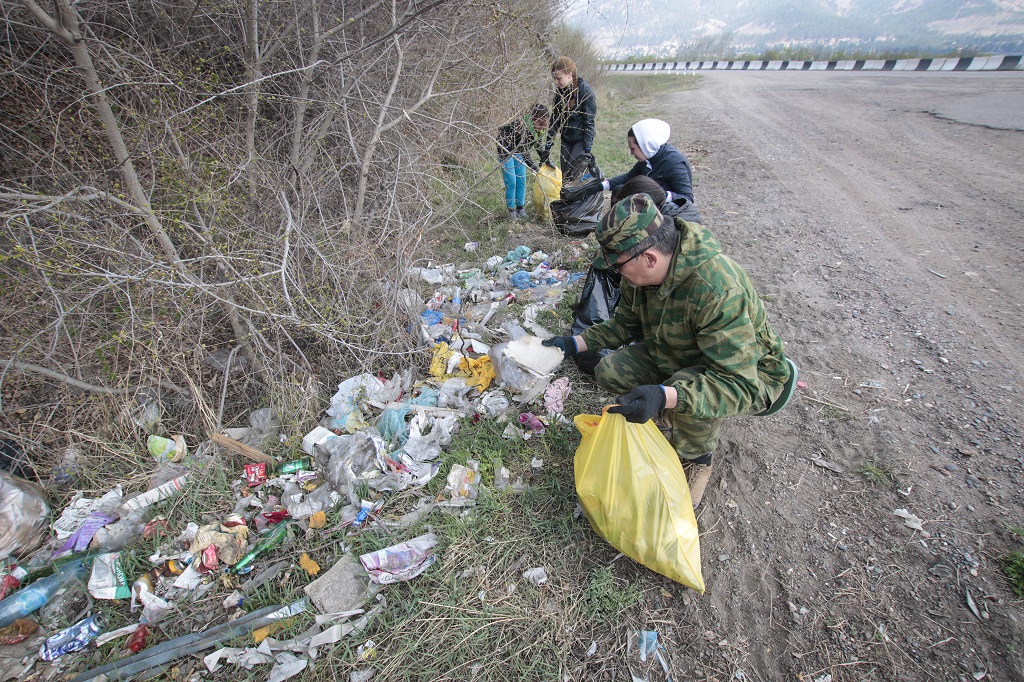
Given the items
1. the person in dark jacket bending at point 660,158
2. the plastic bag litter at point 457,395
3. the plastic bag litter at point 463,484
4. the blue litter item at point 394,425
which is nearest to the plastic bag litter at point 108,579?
the blue litter item at point 394,425

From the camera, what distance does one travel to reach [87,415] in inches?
100

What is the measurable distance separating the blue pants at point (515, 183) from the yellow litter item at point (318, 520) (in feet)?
12.4

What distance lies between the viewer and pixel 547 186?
4.73 metres

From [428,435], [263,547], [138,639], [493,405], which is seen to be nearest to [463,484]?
[428,435]

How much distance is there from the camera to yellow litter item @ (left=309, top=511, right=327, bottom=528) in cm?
216

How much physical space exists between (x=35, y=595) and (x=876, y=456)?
12.2 feet

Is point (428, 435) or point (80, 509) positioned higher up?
point (428, 435)

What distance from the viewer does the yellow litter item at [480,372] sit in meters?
2.89

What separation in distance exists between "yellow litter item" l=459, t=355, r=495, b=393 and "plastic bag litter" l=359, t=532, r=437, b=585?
106 centimetres

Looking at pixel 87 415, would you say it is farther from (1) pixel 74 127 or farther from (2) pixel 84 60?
(2) pixel 84 60

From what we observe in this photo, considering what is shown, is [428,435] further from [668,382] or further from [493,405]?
[668,382]

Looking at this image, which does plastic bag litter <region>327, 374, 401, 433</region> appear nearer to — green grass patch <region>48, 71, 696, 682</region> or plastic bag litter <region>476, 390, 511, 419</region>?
green grass patch <region>48, 71, 696, 682</region>

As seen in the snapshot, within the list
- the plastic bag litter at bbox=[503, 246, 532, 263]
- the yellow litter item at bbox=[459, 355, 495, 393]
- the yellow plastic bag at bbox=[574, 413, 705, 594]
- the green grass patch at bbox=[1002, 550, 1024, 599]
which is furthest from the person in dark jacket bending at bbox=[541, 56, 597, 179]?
the green grass patch at bbox=[1002, 550, 1024, 599]

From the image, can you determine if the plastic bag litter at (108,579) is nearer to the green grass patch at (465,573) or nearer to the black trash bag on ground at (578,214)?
the green grass patch at (465,573)
